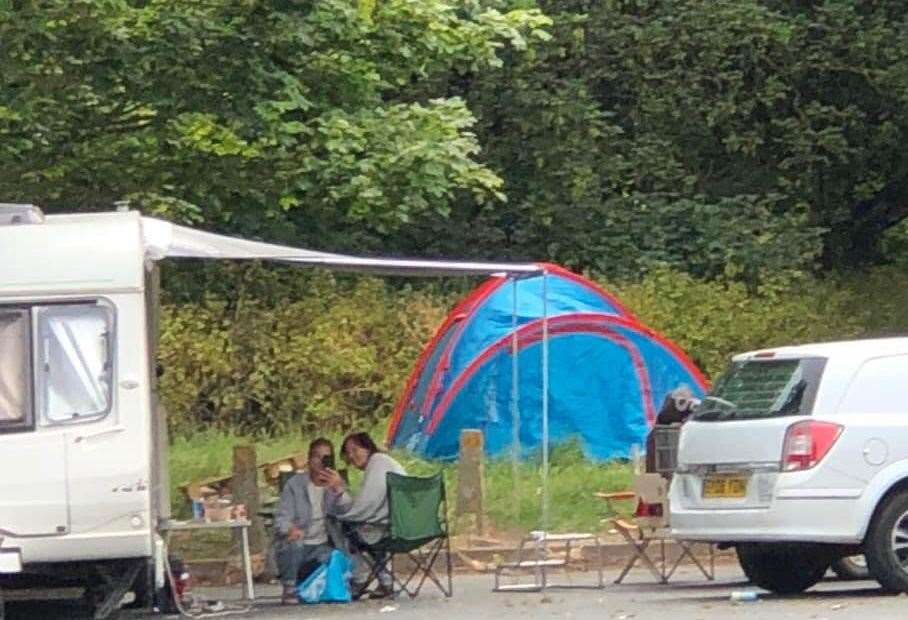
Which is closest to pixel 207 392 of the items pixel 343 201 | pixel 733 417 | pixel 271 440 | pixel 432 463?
pixel 271 440

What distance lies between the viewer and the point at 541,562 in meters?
14.6

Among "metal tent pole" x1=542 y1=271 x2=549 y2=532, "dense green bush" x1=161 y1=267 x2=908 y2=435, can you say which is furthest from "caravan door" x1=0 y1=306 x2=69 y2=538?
"dense green bush" x1=161 y1=267 x2=908 y2=435

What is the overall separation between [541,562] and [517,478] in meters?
3.51

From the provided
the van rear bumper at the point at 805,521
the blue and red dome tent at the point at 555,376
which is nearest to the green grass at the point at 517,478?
the blue and red dome tent at the point at 555,376

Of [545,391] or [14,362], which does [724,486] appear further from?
[14,362]

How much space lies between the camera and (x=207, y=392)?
22641mm

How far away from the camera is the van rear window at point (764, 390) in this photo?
1320 centimetres

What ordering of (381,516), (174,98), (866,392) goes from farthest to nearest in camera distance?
(174,98) < (381,516) < (866,392)

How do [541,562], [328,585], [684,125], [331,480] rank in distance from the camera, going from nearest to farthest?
1. [328,585]
2. [541,562]
3. [331,480]
4. [684,125]

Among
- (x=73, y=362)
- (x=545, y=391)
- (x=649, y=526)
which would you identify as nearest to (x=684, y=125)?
(x=545, y=391)

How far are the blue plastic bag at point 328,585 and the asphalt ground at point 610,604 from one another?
120 mm

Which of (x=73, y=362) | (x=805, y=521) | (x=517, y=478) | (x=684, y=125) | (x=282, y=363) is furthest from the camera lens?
(x=684, y=125)

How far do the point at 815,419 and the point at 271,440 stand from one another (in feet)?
32.8

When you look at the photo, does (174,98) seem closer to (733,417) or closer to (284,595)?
(284,595)
